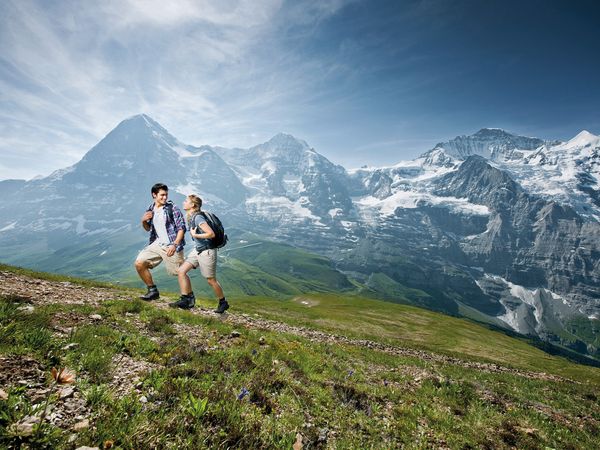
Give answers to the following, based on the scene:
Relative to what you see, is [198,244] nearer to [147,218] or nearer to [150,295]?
[147,218]

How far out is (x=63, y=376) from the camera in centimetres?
543

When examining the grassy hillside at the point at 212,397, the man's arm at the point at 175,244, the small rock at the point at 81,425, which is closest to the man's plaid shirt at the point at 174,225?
the man's arm at the point at 175,244

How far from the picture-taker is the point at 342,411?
25.7 ft

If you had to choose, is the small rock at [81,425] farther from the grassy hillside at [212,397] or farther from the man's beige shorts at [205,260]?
the man's beige shorts at [205,260]

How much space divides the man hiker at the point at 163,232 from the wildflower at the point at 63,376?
878cm

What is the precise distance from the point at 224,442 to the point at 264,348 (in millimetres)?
6388

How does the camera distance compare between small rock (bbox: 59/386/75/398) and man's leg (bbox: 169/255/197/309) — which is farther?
man's leg (bbox: 169/255/197/309)

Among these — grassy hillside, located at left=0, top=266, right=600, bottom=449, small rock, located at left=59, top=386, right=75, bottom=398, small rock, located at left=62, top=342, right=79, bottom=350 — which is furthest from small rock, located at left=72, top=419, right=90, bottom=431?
small rock, located at left=62, top=342, right=79, bottom=350

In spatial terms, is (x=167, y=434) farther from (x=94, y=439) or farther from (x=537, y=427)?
(x=537, y=427)

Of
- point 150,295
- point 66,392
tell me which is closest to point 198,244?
point 150,295

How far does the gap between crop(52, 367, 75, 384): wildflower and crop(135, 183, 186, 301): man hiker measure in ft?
28.8

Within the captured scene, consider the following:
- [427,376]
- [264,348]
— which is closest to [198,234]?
[264,348]

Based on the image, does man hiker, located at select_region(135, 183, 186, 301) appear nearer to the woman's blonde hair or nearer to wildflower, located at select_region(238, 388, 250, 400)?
the woman's blonde hair

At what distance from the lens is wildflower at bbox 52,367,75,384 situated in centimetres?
539
